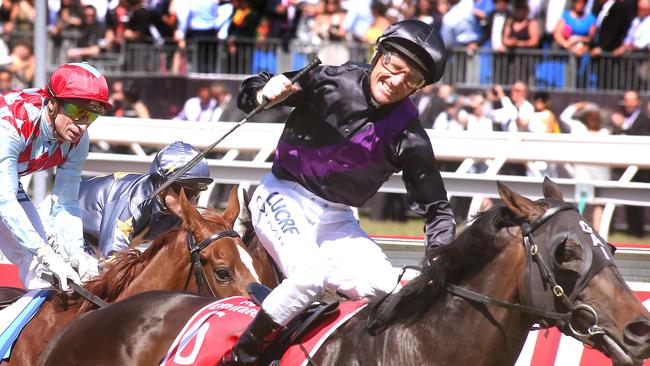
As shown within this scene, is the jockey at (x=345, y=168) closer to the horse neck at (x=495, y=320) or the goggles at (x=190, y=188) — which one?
the horse neck at (x=495, y=320)

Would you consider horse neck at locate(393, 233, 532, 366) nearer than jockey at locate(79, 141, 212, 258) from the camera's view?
Yes

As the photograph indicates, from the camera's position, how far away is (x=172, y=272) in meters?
5.45

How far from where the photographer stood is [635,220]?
33.1ft

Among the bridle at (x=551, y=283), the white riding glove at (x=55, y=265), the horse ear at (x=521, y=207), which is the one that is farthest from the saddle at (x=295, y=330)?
the white riding glove at (x=55, y=265)

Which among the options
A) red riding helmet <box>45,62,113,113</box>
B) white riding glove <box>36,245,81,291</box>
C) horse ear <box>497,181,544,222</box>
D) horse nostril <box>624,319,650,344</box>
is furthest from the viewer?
red riding helmet <box>45,62,113,113</box>

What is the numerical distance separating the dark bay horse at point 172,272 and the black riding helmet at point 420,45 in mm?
1478

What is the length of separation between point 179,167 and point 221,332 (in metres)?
2.06

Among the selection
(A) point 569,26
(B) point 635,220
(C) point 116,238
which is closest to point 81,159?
(C) point 116,238

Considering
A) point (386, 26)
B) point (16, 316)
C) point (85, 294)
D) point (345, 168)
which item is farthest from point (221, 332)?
point (386, 26)

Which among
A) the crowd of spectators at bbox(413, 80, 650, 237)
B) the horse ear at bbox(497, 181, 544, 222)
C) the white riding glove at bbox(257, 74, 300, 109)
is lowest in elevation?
the crowd of spectators at bbox(413, 80, 650, 237)

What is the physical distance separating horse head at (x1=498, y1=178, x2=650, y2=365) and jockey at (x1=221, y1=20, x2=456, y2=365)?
470mm

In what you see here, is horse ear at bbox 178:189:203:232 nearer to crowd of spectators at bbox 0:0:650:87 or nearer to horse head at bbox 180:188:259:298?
horse head at bbox 180:188:259:298

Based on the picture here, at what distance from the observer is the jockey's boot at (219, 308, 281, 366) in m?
4.16

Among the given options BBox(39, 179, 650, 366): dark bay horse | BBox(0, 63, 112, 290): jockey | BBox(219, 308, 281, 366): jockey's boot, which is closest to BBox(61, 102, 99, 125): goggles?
BBox(0, 63, 112, 290): jockey
